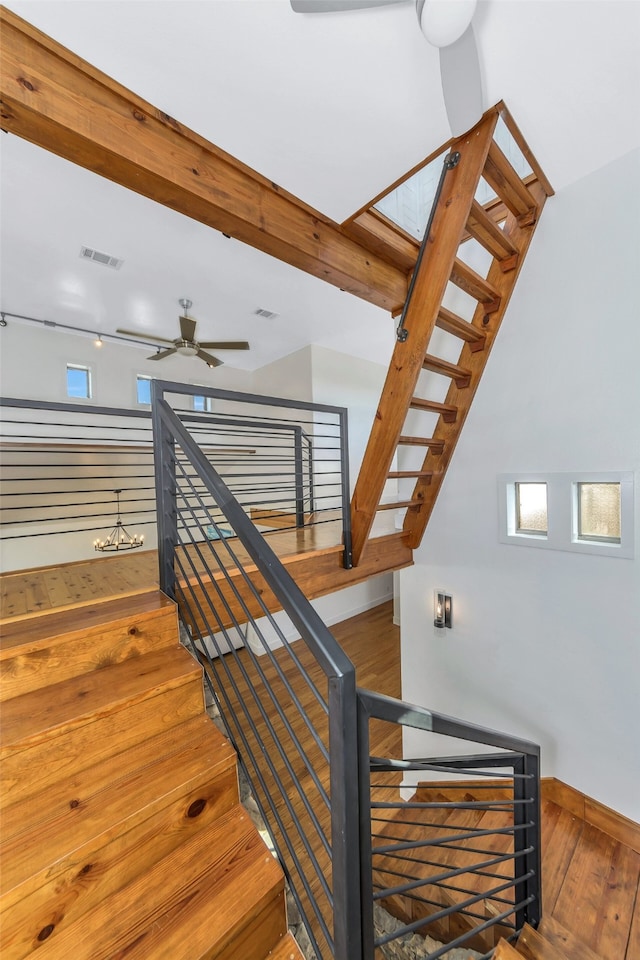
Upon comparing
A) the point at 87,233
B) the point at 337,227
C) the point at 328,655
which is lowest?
the point at 328,655

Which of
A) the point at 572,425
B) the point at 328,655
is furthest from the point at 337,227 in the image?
the point at 328,655

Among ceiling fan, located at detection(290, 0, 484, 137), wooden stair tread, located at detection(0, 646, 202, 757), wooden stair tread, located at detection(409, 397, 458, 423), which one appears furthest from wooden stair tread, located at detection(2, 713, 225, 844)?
ceiling fan, located at detection(290, 0, 484, 137)

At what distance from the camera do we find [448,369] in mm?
2387

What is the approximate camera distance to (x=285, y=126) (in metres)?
1.76

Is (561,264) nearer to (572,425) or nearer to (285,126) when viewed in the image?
(572,425)

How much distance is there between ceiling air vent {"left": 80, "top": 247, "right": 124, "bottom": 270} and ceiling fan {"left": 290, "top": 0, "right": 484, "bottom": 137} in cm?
264

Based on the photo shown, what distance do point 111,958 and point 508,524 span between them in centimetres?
264

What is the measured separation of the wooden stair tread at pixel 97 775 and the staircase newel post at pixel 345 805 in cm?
59

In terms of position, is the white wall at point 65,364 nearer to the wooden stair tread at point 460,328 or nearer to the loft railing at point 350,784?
the loft railing at point 350,784

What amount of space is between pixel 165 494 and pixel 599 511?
2491 mm

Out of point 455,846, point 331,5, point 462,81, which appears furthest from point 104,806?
point 462,81

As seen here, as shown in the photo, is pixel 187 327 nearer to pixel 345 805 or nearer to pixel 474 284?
pixel 474 284

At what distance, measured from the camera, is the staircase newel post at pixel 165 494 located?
74.2 inches

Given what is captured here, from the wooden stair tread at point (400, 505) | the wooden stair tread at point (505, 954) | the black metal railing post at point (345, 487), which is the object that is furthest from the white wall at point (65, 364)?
the wooden stair tread at point (505, 954)
